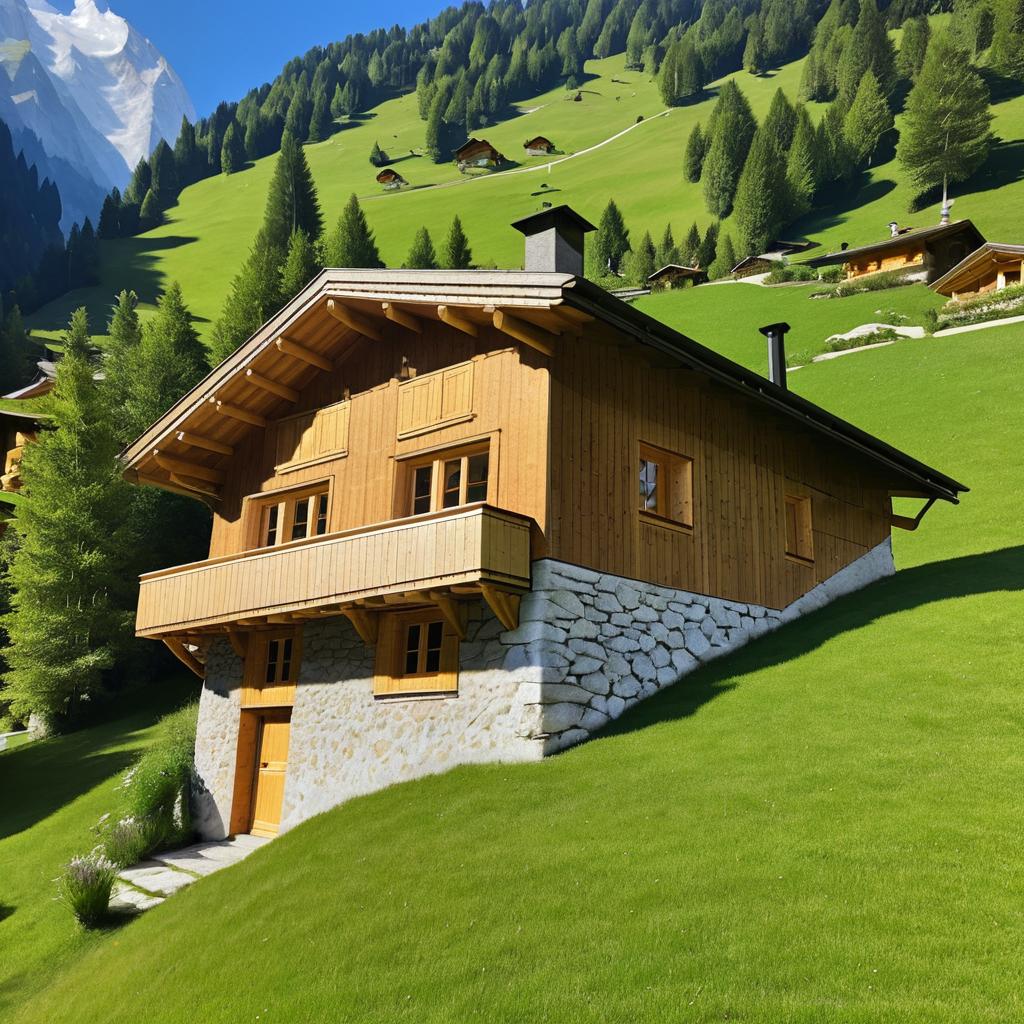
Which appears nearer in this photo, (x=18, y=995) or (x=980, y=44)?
(x=18, y=995)

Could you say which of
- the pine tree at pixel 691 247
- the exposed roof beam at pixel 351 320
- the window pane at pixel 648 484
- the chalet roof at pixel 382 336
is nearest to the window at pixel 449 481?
the chalet roof at pixel 382 336

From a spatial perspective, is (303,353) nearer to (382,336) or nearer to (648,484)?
(382,336)

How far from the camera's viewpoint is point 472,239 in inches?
4321

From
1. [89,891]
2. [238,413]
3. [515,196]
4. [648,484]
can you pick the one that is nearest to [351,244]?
[515,196]

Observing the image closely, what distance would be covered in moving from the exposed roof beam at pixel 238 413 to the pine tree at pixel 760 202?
85.7 metres

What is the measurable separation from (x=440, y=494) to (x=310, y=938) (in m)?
8.17

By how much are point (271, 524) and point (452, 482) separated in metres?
5.91

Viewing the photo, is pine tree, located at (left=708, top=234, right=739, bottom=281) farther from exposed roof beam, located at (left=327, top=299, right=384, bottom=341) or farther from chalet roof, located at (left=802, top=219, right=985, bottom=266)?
exposed roof beam, located at (left=327, top=299, right=384, bottom=341)

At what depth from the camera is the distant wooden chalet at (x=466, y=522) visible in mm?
13367

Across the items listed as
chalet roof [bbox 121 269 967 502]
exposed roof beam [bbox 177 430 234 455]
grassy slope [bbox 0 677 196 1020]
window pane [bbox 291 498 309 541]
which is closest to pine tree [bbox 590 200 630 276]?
grassy slope [bbox 0 677 196 1020]

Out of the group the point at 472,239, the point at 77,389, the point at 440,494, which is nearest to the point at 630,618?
the point at 440,494

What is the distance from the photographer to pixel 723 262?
3509 inches

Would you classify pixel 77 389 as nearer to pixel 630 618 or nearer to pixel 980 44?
pixel 630 618

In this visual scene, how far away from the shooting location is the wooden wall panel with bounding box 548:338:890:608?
14.2 meters
